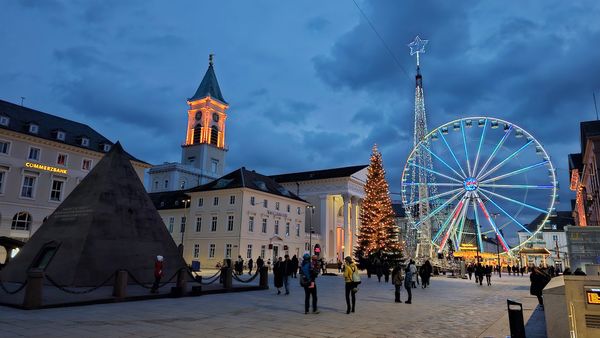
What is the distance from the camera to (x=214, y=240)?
53.0 meters

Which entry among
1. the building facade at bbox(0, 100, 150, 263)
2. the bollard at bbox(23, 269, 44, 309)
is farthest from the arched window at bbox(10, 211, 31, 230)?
the bollard at bbox(23, 269, 44, 309)

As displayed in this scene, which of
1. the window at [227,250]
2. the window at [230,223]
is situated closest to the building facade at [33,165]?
the window at [230,223]

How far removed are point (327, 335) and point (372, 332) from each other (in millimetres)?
1194

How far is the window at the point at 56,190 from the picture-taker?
43737 millimetres

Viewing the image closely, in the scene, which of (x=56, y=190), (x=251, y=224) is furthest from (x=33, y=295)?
(x=251, y=224)

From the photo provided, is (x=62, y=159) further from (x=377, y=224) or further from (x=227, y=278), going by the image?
(x=377, y=224)

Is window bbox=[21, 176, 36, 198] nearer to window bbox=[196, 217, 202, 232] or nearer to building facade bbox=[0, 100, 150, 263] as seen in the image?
building facade bbox=[0, 100, 150, 263]

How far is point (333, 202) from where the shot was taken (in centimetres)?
7481

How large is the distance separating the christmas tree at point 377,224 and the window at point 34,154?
34.9m

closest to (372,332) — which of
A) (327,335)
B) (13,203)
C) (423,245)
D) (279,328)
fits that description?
(327,335)

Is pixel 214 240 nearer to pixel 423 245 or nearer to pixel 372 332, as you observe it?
pixel 423 245

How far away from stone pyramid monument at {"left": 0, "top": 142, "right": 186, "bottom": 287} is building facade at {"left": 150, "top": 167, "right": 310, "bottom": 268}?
30772 millimetres

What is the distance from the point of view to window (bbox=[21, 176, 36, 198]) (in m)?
41.6

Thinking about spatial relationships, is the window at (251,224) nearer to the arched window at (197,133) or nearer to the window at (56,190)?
the window at (56,190)
